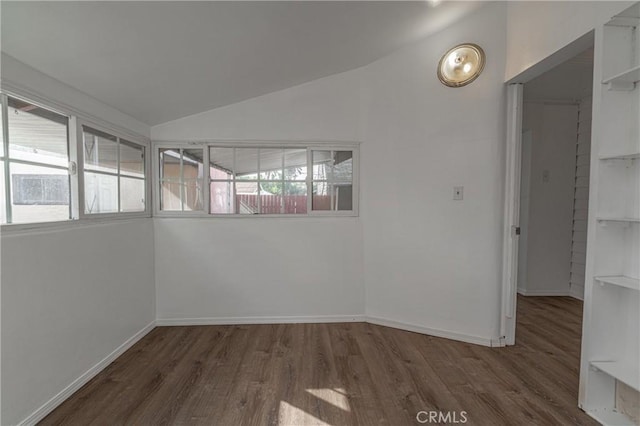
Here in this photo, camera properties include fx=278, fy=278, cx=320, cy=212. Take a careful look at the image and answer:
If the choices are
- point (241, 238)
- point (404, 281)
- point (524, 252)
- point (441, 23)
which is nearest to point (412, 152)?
point (441, 23)

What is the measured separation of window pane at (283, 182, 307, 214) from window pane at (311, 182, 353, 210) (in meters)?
0.11

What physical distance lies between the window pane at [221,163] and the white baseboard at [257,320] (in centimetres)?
150

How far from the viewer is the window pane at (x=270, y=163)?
2971 mm

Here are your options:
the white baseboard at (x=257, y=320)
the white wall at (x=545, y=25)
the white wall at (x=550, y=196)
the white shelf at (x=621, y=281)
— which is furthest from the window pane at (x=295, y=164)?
the white wall at (x=550, y=196)

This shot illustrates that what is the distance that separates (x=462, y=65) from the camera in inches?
96.6

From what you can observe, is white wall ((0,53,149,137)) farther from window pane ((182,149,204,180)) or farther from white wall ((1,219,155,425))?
white wall ((1,219,155,425))

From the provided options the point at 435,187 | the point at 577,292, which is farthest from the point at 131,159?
the point at 577,292

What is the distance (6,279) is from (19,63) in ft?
3.83

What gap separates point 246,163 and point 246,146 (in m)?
0.18

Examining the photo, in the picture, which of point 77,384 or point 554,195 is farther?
point 554,195

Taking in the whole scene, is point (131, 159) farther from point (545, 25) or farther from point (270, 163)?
point (545, 25)

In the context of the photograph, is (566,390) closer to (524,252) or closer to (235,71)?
(524,252)

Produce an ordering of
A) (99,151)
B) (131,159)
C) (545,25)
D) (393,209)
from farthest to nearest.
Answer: (393,209), (131,159), (99,151), (545,25)

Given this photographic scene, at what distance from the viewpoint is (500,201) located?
7.93 ft
